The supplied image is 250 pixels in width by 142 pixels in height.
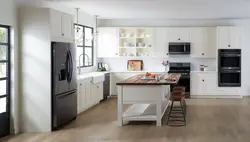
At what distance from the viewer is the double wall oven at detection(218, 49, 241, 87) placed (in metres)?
10.8

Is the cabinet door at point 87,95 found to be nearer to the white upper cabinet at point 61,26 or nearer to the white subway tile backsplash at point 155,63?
the white upper cabinet at point 61,26

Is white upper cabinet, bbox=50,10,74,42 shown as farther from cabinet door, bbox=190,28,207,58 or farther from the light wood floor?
cabinet door, bbox=190,28,207,58

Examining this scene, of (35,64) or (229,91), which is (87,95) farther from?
(229,91)

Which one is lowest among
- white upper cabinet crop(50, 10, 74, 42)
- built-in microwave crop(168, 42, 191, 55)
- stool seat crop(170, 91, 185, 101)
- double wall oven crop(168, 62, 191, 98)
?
stool seat crop(170, 91, 185, 101)

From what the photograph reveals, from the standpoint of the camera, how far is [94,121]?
740cm

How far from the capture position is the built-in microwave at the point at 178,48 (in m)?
11.1

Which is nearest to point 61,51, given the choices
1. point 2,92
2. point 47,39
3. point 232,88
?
point 47,39

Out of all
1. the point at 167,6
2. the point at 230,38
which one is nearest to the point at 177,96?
the point at 167,6

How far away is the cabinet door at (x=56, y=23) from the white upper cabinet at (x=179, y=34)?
5.17 meters

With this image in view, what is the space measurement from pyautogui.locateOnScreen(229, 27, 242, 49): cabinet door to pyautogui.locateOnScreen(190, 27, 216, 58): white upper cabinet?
0.50 meters

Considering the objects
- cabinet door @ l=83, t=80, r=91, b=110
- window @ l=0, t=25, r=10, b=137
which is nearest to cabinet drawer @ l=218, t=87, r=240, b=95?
cabinet door @ l=83, t=80, r=91, b=110

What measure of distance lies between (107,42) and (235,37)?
3900 mm

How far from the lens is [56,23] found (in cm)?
657

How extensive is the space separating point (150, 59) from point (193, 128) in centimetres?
521
